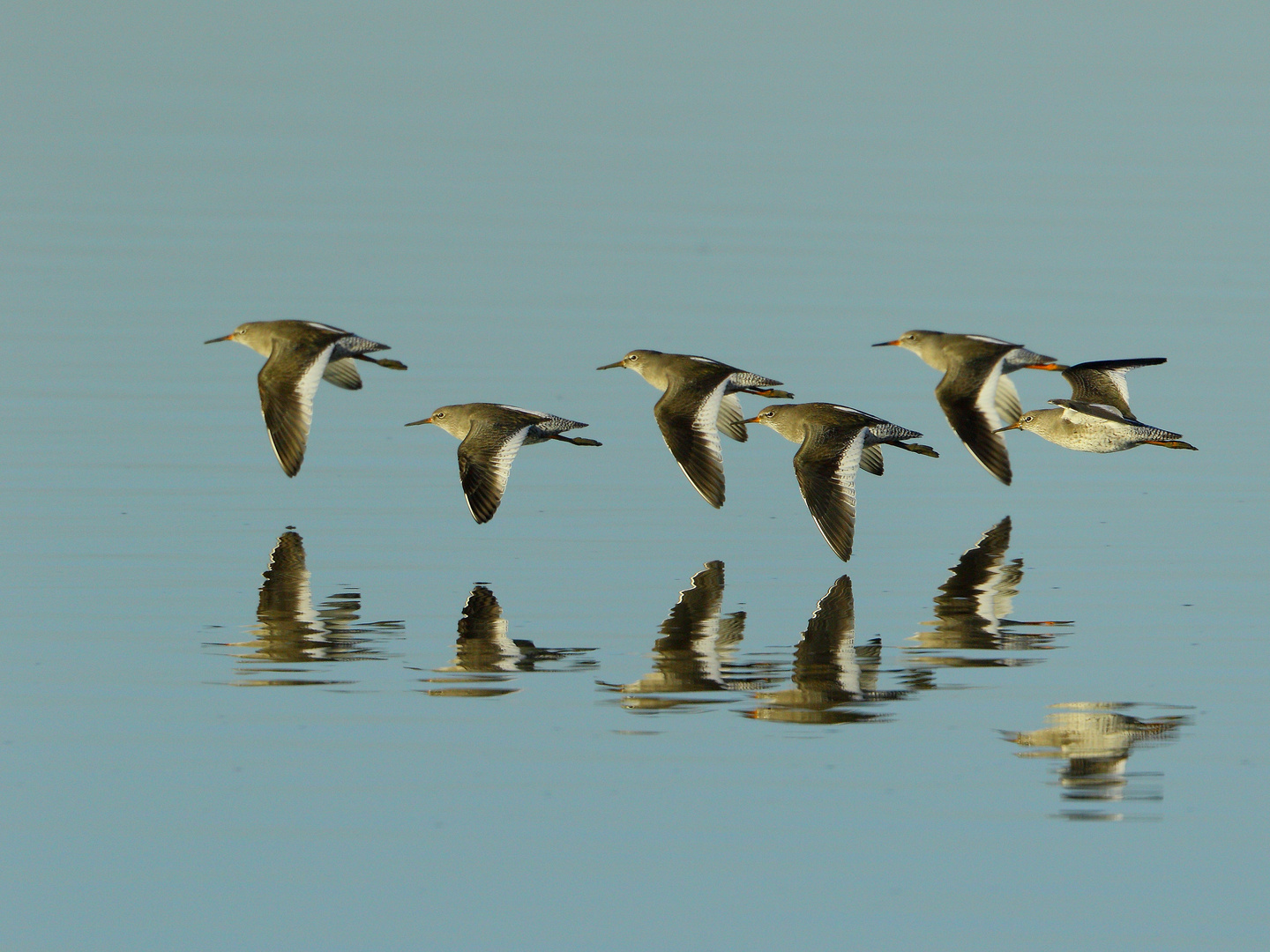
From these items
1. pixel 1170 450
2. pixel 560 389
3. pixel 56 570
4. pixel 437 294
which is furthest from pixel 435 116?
pixel 56 570

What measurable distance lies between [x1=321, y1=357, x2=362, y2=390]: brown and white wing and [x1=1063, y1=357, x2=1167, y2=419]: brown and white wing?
774 cm

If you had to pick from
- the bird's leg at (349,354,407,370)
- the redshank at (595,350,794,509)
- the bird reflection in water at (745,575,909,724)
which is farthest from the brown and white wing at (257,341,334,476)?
the bird reflection in water at (745,575,909,724)

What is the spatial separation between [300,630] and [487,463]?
11.3 feet

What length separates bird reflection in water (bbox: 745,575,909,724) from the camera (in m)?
12.7

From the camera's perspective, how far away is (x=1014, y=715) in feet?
41.7

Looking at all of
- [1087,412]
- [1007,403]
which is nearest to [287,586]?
[1087,412]

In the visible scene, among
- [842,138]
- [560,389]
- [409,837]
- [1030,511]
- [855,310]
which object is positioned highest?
[842,138]

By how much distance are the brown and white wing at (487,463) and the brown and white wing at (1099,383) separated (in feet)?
18.8

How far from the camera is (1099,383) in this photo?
1998cm

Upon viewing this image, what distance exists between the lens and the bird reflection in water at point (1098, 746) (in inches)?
447

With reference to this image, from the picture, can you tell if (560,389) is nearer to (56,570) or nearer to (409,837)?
(56,570)

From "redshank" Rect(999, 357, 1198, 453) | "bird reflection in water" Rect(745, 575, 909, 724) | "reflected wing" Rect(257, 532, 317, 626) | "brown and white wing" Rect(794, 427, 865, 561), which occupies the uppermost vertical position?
"redshank" Rect(999, 357, 1198, 453)

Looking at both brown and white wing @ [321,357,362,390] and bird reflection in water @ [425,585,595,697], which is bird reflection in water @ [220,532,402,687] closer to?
bird reflection in water @ [425,585,595,697]

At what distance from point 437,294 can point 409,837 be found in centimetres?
1874
